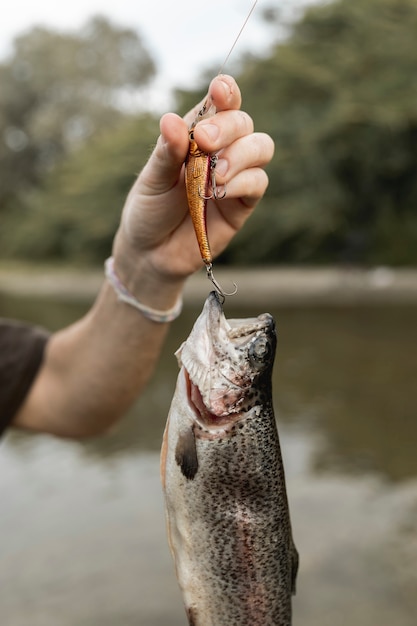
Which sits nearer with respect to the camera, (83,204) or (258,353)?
(258,353)

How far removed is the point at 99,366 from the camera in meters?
2.89

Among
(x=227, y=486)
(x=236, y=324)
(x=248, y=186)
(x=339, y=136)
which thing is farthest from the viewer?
(x=339, y=136)

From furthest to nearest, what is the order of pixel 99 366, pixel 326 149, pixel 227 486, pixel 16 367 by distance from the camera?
pixel 326 149, pixel 16 367, pixel 99 366, pixel 227 486

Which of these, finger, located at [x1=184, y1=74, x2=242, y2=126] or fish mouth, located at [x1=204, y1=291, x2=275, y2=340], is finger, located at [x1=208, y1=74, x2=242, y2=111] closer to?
finger, located at [x1=184, y1=74, x2=242, y2=126]

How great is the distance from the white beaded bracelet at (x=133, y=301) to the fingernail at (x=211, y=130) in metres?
0.92

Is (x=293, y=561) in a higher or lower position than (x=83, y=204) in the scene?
lower

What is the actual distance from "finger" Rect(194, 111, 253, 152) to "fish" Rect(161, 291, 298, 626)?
0.37m

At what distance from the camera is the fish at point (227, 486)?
5.66ft

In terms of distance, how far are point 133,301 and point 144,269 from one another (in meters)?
0.21

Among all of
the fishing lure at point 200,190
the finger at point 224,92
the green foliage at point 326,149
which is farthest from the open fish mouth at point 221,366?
the green foliage at point 326,149

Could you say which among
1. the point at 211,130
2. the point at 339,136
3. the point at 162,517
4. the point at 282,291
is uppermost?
the point at 339,136

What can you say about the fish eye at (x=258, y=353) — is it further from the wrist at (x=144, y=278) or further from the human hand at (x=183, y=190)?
the wrist at (x=144, y=278)

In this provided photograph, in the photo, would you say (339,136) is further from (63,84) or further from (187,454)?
(187,454)

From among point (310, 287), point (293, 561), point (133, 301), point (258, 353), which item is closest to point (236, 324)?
point (258, 353)
